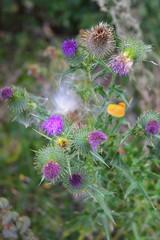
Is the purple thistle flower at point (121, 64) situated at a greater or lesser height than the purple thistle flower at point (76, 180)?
greater

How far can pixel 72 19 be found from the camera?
544 centimetres

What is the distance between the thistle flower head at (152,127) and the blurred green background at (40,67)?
31.4 inches

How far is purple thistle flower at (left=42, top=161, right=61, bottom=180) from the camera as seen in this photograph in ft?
5.61

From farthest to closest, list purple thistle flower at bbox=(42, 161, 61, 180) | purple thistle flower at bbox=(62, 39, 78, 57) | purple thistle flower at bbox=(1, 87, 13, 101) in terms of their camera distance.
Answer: purple thistle flower at bbox=(1, 87, 13, 101)
purple thistle flower at bbox=(62, 39, 78, 57)
purple thistle flower at bbox=(42, 161, 61, 180)

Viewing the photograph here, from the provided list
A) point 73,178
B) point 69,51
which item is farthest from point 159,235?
point 69,51

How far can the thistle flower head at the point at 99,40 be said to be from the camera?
6.55 ft

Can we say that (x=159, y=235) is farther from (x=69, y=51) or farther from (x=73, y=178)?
(x=69, y=51)

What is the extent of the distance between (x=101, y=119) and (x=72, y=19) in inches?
142

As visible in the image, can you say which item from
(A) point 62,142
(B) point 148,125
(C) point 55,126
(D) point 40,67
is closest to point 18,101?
(C) point 55,126

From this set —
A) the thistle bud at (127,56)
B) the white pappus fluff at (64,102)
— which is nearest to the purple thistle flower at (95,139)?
the thistle bud at (127,56)

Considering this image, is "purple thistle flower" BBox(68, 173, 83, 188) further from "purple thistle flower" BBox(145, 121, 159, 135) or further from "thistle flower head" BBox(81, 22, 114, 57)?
"thistle flower head" BBox(81, 22, 114, 57)

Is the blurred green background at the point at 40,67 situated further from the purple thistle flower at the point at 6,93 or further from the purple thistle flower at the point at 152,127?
the purple thistle flower at the point at 152,127

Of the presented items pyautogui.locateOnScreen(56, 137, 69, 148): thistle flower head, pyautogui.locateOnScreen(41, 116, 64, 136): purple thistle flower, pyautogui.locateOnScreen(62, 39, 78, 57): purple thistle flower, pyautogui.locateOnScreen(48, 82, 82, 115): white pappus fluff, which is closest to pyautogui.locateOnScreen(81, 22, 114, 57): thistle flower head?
pyautogui.locateOnScreen(62, 39, 78, 57): purple thistle flower

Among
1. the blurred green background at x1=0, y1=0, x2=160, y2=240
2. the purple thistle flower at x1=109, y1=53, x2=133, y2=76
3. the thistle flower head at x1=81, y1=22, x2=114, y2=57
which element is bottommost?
the blurred green background at x1=0, y1=0, x2=160, y2=240
